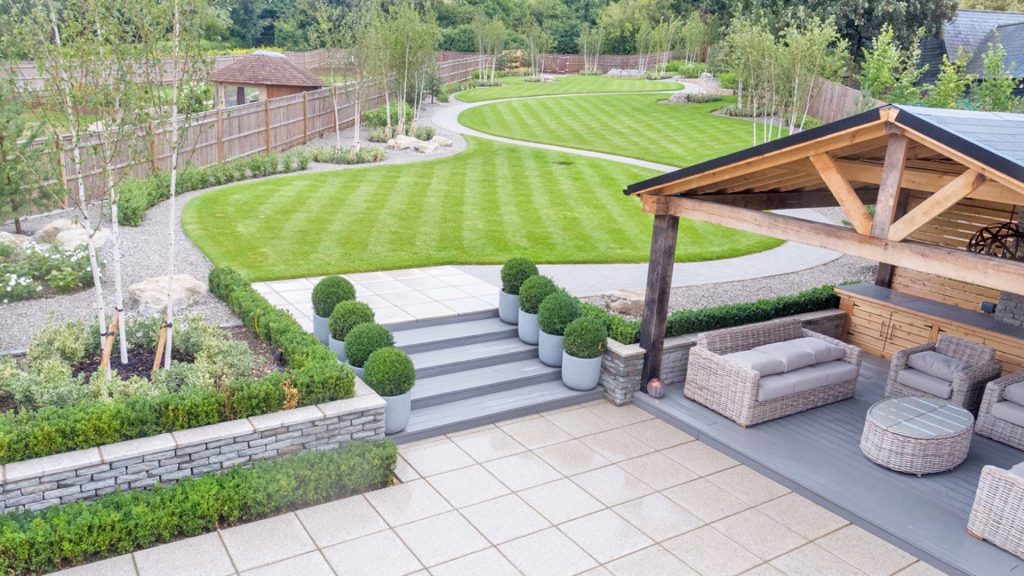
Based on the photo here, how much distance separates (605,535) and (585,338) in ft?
8.90

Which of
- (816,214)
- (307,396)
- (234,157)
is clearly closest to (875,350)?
(307,396)

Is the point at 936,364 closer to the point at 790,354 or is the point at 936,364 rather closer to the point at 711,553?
the point at 790,354

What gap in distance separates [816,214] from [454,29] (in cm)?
4415

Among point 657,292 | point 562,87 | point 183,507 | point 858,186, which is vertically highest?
point 562,87

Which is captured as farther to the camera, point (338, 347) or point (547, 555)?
point (338, 347)

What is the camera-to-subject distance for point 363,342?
7.55 meters

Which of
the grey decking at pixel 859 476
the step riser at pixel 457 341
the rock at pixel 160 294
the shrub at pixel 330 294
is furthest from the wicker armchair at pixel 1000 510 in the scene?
the rock at pixel 160 294

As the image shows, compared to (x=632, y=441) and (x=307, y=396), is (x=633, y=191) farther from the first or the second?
(x=307, y=396)

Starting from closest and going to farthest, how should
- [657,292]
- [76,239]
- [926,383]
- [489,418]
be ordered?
[489,418]
[657,292]
[926,383]
[76,239]

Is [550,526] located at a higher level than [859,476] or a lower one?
lower

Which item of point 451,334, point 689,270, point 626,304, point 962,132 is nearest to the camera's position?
point 962,132

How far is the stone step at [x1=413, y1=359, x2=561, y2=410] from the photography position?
320 inches

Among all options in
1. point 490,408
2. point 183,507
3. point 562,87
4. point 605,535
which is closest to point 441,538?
point 605,535

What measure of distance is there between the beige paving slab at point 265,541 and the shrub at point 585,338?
3.67m
